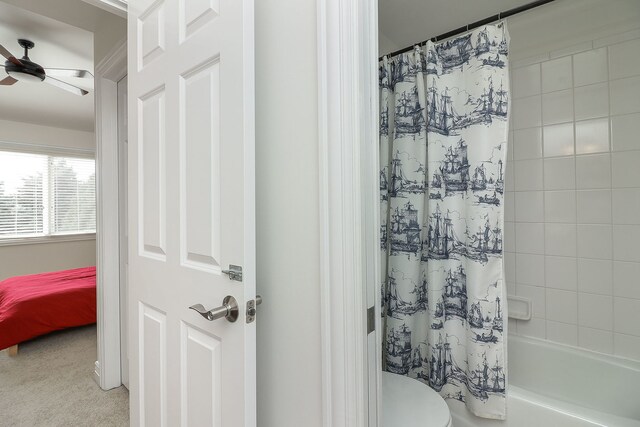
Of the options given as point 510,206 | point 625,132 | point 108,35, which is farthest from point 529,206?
point 108,35

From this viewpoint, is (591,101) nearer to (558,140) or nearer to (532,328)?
(558,140)

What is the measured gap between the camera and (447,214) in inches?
65.7

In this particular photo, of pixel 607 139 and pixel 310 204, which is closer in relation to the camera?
pixel 310 204

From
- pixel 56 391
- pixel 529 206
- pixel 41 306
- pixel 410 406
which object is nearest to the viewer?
pixel 410 406

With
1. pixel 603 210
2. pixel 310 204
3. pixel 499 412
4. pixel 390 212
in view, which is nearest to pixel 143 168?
pixel 310 204

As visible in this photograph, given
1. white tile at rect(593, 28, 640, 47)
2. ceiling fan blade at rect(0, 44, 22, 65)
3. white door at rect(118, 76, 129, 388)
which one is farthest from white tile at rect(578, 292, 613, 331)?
ceiling fan blade at rect(0, 44, 22, 65)

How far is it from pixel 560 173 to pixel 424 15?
4.02 ft

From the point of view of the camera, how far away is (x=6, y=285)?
10.7ft

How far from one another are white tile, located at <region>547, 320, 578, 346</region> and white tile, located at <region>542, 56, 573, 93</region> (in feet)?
4.57

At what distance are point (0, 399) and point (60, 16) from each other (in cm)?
239

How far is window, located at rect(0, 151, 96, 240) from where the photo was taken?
4.35 metres

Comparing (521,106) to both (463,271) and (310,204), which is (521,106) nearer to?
(463,271)

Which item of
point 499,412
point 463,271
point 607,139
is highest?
point 607,139

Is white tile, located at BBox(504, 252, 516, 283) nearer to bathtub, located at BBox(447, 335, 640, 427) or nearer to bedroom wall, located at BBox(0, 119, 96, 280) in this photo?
bathtub, located at BBox(447, 335, 640, 427)
